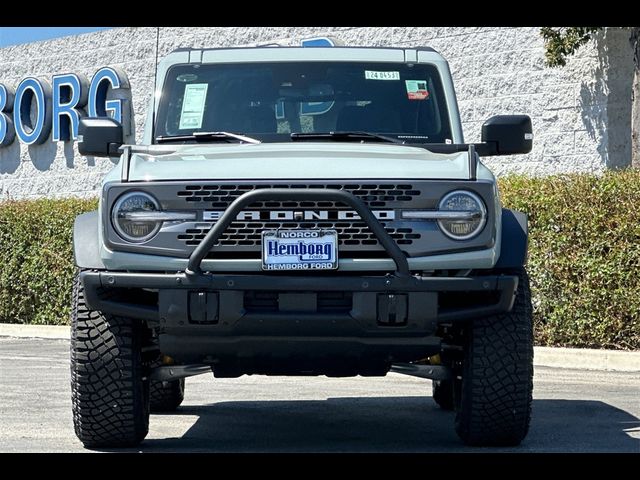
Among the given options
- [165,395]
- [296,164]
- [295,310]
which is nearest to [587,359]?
[165,395]

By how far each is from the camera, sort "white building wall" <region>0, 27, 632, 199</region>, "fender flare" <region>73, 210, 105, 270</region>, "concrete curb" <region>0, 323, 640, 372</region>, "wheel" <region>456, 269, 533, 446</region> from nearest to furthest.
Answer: "fender flare" <region>73, 210, 105, 270</region> → "wheel" <region>456, 269, 533, 446</region> → "concrete curb" <region>0, 323, 640, 372</region> → "white building wall" <region>0, 27, 632, 199</region>

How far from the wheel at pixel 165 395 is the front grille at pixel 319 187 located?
8.72ft

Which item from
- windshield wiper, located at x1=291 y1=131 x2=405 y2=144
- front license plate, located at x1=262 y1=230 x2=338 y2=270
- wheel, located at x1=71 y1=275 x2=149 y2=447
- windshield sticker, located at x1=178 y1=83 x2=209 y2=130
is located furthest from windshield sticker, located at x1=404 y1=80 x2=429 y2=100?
wheel, located at x1=71 y1=275 x2=149 y2=447

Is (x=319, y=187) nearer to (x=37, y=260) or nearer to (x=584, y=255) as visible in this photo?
(x=584, y=255)

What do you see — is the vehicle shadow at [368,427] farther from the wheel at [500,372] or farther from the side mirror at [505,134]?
the side mirror at [505,134]

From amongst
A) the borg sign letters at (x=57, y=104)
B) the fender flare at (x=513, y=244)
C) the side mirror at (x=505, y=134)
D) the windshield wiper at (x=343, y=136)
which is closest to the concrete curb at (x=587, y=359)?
the side mirror at (x=505, y=134)

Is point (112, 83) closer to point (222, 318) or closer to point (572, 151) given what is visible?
point (572, 151)

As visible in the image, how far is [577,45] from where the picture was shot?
1711cm

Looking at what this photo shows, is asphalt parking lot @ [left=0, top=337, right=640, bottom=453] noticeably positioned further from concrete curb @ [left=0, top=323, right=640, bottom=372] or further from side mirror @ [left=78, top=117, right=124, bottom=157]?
side mirror @ [left=78, top=117, right=124, bottom=157]

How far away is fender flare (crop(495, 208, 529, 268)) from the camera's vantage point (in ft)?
21.6

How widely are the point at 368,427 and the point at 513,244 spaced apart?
207 cm

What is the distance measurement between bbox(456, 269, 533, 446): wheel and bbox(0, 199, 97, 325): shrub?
11149 millimetres
